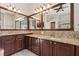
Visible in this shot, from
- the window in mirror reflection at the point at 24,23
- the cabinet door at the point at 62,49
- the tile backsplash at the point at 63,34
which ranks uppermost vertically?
the window in mirror reflection at the point at 24,23

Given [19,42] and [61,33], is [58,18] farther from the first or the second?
[19,42]

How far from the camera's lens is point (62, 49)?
190 centimetres

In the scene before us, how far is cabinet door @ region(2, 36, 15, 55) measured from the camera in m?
1.95

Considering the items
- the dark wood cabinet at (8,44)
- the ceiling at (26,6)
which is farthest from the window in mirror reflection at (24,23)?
the dark wood cabinet at (8,44)

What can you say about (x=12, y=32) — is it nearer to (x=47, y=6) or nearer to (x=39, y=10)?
(x=39, y=10)

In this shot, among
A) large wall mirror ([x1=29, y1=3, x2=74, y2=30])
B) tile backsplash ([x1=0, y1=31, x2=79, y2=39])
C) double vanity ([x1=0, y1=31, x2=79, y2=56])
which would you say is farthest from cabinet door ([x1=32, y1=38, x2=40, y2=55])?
large wall mirror ([x1=29, y1=3, x2=74, y2=30])

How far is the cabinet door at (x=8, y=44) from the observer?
1950mm

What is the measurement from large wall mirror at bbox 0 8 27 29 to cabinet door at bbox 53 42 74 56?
615 millimetres

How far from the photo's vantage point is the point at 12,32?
1968 millimetres

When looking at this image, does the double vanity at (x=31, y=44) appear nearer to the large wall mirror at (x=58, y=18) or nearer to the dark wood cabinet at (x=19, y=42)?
the dark wood cabinet at (x=19, y=42)

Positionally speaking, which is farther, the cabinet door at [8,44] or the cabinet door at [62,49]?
the cabinet door at [8,44]

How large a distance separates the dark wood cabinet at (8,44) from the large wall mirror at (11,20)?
7.2 inches

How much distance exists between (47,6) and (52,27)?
36 cm

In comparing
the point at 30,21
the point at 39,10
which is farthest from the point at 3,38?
the point at 39,10
